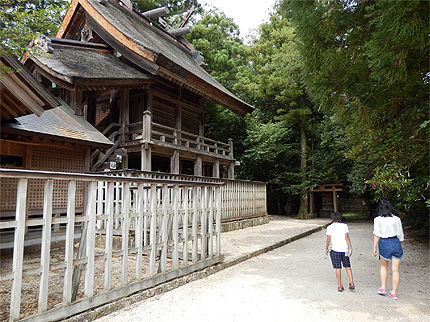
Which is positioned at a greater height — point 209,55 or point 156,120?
point 209,55

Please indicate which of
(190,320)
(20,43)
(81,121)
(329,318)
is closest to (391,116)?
(329,318)

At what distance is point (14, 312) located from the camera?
2.32 m

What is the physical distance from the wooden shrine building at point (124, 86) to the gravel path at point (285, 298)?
6.24 m

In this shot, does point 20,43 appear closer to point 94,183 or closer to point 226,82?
point 94,183

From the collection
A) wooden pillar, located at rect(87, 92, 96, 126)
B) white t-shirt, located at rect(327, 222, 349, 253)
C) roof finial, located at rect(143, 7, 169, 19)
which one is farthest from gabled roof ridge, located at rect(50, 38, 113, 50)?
white t-shirt, located at rect(327, 222, 349, 253)

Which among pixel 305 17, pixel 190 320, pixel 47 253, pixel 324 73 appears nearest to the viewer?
pixel 47 253

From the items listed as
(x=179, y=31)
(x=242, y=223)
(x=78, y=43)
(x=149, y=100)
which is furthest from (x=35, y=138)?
(x=179, y=31)

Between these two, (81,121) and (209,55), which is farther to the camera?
(209,55)

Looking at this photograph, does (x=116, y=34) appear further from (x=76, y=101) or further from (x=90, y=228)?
(x=90, y=228)

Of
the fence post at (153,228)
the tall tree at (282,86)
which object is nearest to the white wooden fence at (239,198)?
the fence post at (153,228)

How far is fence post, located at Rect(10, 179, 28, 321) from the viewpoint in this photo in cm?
233

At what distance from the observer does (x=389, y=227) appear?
379 cm

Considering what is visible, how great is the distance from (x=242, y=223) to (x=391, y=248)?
7.68m

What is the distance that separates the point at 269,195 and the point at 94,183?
62.5 ft
